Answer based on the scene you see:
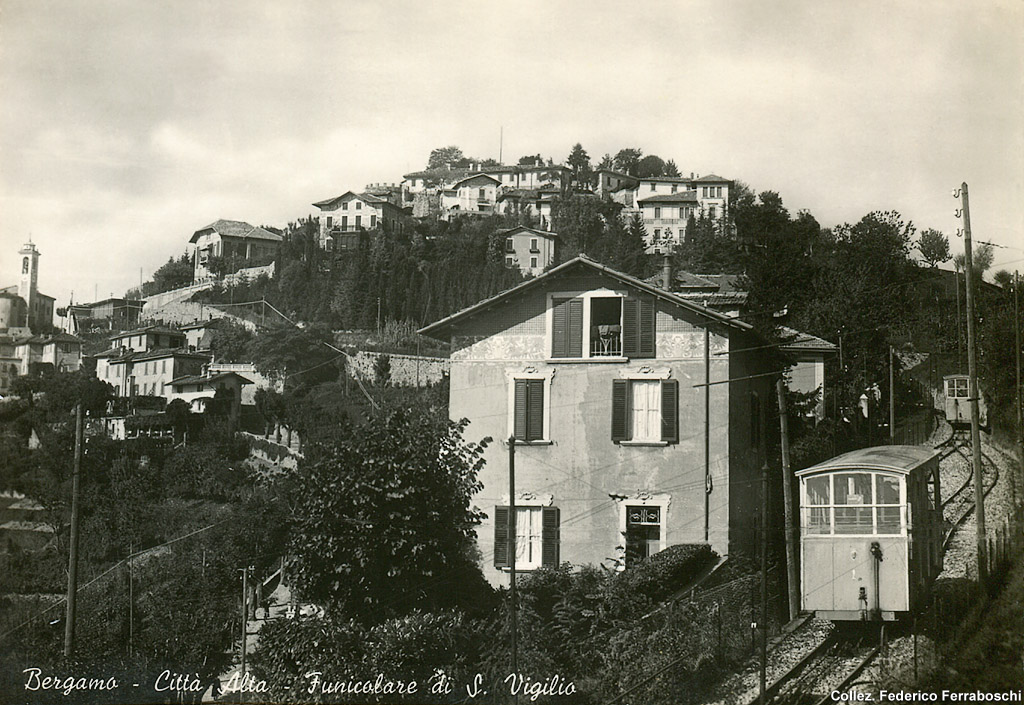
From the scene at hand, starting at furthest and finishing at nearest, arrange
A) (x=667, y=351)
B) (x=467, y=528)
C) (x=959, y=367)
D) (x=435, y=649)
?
(x=959, y=367) → (x=667, y=351) → (x=467, y=528) → (x=435, y=649)

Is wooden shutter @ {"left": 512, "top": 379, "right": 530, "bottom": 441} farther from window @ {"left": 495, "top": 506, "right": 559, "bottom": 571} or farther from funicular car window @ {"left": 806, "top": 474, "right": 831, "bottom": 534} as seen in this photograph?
funicular car window @ {"left": 806, "top": 474, "right": 831, "bottom": 534}

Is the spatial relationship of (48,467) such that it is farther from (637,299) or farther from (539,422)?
(637,299)

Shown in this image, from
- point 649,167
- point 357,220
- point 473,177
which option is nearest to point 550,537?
point 357,220

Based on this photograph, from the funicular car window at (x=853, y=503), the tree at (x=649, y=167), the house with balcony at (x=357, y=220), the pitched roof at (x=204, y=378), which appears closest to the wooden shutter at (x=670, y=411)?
the funicular car window at (x=853, y=503)

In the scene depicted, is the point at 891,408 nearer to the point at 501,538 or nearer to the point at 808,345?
the point at 808,345

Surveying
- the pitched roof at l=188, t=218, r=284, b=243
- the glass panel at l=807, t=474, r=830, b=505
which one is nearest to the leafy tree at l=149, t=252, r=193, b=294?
the pitched roof at l=188, t=218, r=284, b=243

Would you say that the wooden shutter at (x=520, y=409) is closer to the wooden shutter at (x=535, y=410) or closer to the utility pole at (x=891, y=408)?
the wooden shutter at (x=535, y=410)

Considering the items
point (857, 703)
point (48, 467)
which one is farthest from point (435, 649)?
point (48, 467)
